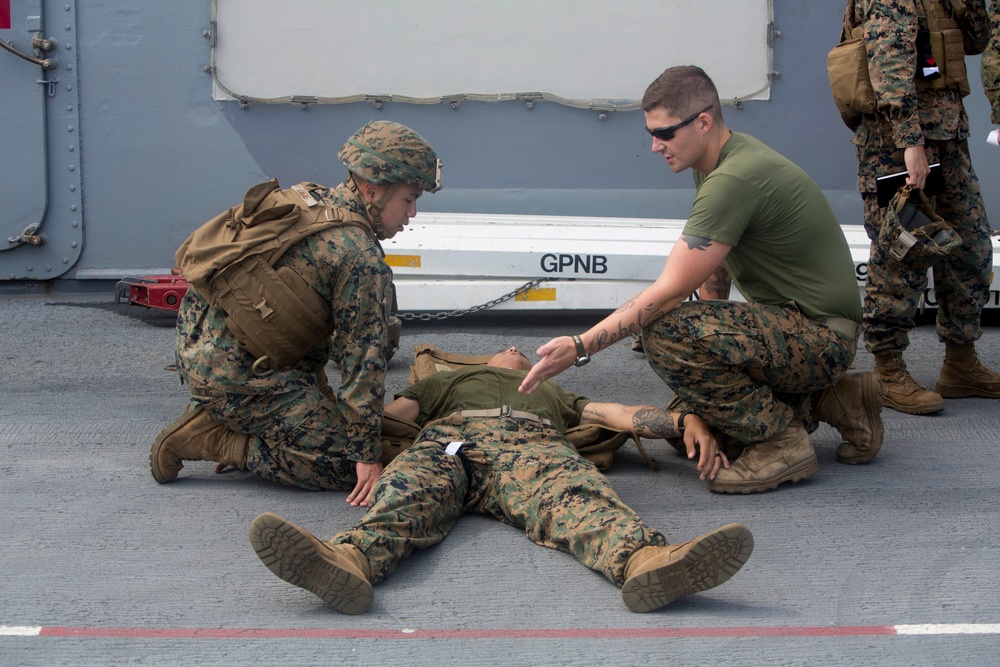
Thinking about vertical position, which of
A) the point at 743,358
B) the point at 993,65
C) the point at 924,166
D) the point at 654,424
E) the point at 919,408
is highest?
the point at 993,65

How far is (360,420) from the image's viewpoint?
2887mm

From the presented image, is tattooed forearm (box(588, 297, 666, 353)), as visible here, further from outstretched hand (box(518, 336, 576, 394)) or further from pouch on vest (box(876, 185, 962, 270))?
pouch on vest (box(876, 185, 962, 270))

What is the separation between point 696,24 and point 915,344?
82.2 inches

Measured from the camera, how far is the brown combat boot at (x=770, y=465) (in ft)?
9.93

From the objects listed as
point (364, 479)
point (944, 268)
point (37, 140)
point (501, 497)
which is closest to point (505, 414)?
point (501, 497)

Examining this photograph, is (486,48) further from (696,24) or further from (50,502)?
(50,502)

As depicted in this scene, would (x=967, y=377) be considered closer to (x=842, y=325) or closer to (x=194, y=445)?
(x=842, y=325)

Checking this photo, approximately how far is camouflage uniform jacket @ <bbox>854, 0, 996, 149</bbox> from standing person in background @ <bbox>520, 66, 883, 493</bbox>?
802mm

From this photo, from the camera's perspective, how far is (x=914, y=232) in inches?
146

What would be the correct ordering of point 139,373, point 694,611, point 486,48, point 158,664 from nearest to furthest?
point 158,664 < point 694,611 < point 139,373 < point 486,48

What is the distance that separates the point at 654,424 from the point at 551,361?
2.33 feet

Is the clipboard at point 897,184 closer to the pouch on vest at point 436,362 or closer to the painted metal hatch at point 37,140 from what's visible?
the pouch on vest at point 436,362

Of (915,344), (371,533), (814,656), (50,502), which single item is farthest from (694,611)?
(915,344)

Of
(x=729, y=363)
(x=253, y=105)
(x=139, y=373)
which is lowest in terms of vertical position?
(x=139, y=373)
